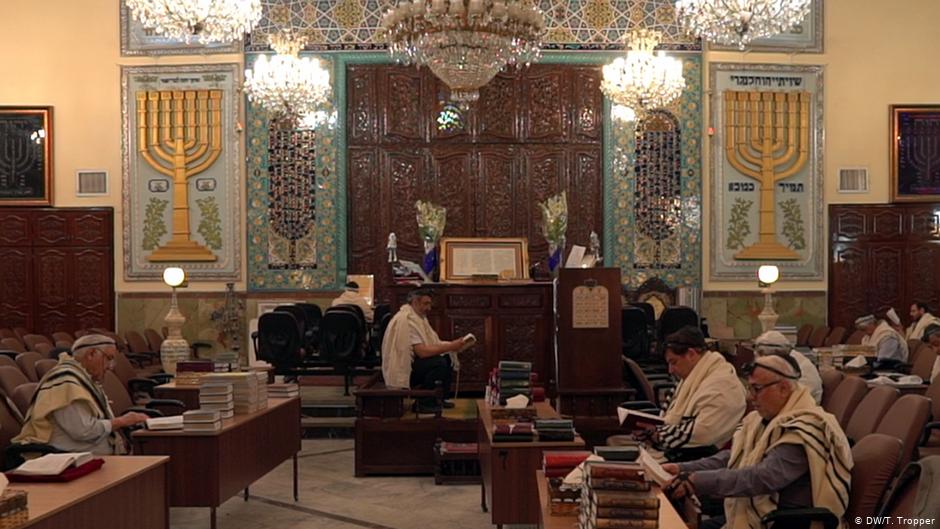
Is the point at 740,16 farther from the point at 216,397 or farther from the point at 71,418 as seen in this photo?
the point at 71,418

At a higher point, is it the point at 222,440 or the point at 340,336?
the point at 340,336

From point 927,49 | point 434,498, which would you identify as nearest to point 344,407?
point 434,498

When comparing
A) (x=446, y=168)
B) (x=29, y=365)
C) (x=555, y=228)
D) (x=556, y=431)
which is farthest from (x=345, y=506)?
(x=446, y=168)

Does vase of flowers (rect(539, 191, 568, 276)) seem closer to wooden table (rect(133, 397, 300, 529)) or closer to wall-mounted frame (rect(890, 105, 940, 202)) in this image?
wall-mounted frame (rect(890, 105, 940, 202))

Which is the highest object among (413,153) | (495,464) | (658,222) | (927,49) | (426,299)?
(927,49)

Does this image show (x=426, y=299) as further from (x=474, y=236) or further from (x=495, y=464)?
(x=474, y=236)

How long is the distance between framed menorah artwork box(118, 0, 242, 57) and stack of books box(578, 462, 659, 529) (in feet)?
38.7

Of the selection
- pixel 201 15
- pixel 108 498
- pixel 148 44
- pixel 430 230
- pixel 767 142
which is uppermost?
pixel 148 44

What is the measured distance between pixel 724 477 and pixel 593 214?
397 inches

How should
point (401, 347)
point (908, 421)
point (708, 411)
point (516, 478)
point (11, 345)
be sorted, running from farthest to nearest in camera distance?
1. point (11, 345)
2. point (401, 347)
3. point (516, 478)
4. point (708, 411)
5. point (908, 421)

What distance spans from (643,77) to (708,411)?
7235 mm

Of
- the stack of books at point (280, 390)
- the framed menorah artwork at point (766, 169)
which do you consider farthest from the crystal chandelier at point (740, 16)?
the stack of books at point (280, 390)

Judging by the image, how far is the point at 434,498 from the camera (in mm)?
7566

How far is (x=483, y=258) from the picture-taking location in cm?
1258
